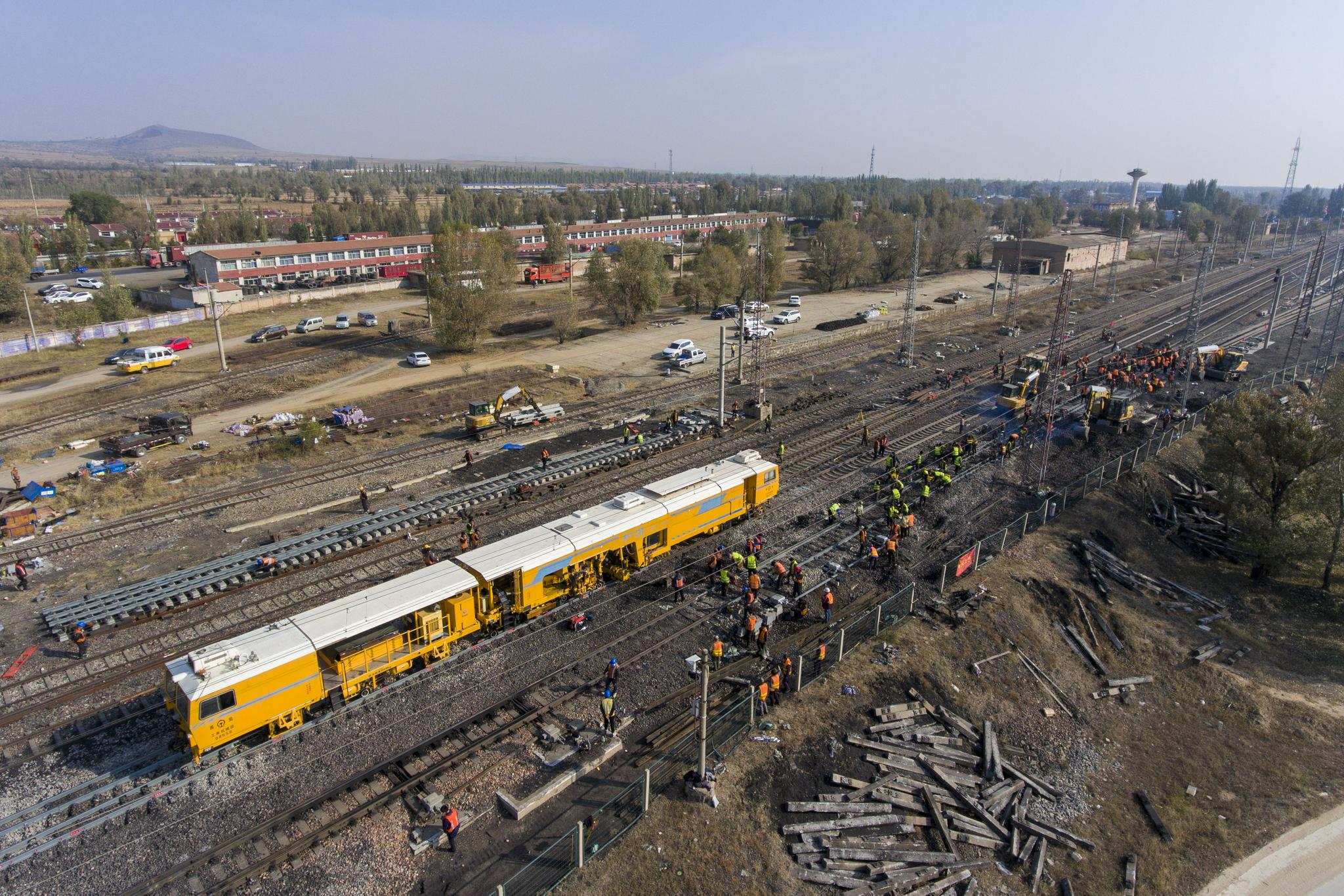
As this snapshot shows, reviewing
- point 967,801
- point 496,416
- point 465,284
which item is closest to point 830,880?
point 967,801

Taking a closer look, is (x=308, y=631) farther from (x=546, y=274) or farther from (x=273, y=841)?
(x=546, y=274)

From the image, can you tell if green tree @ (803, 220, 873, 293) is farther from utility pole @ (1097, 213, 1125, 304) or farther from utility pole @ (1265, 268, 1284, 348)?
utility pole @ (1265, 268, 1284, 348)

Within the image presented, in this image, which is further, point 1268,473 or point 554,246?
point 554,246

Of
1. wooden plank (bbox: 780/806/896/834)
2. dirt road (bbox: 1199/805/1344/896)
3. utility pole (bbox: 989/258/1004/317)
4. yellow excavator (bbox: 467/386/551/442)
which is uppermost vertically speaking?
utility pole (bbox: 989/258/1004/317)

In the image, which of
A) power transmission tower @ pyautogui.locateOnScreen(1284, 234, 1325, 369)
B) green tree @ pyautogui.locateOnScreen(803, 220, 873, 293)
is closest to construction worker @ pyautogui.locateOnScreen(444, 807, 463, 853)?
power transmission tower @ pyautogui.locateOnScreen(1284, 234, 1325, 369)

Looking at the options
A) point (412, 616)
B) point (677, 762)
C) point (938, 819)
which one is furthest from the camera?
point (412, 616)

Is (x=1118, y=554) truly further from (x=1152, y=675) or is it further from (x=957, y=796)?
(x=957, y=796)

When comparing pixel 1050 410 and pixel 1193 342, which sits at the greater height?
pixel 1193 342
